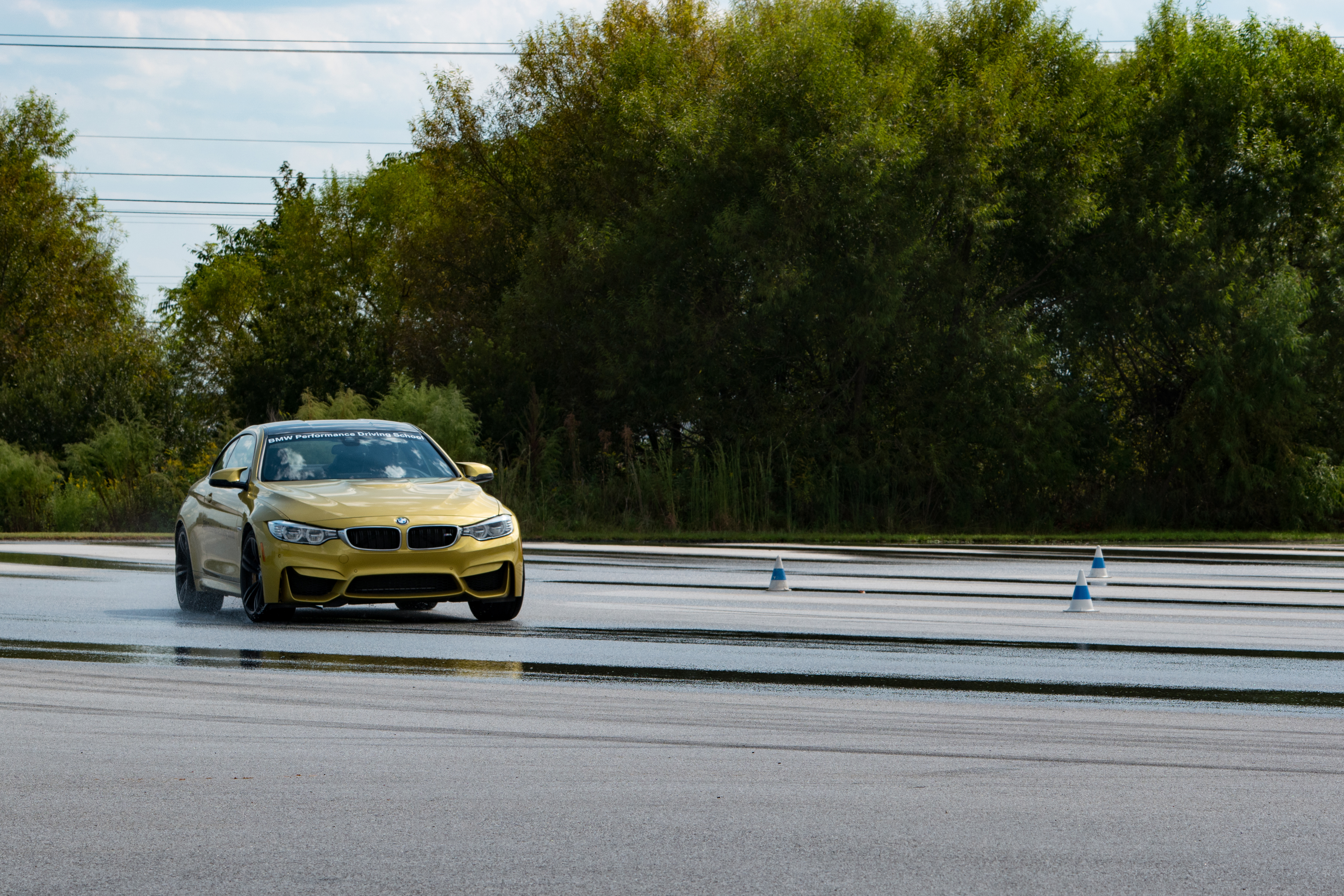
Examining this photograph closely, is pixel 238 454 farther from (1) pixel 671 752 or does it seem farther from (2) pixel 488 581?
(1) pixel 671 752

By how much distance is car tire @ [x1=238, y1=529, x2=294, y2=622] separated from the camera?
13.8 m

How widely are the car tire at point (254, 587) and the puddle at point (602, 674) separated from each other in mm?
1671

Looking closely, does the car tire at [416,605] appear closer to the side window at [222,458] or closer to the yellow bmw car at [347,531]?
the yellow bmw car at [347,531]

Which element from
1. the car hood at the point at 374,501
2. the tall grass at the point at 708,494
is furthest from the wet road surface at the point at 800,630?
the tall grass at the point at 708,494

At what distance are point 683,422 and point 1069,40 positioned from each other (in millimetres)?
12415

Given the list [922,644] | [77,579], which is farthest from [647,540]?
[922,644]

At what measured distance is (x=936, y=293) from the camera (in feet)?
115

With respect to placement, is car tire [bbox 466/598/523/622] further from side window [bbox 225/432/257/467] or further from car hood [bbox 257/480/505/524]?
side window [bbox 225/432/257/467]

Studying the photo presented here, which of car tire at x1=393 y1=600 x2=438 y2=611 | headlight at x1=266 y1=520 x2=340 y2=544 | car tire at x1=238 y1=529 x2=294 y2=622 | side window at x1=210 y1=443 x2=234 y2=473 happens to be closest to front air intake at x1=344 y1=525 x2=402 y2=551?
headlight at x1=266 y1=520 x2=340 y2=544

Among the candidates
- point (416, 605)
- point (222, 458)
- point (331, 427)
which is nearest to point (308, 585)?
point (416, 605)

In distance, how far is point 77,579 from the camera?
740 inches

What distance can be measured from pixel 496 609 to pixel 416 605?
123cm

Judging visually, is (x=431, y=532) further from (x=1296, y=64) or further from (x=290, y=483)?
(x=1296, y=64)

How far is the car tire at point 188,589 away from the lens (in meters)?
15.5
